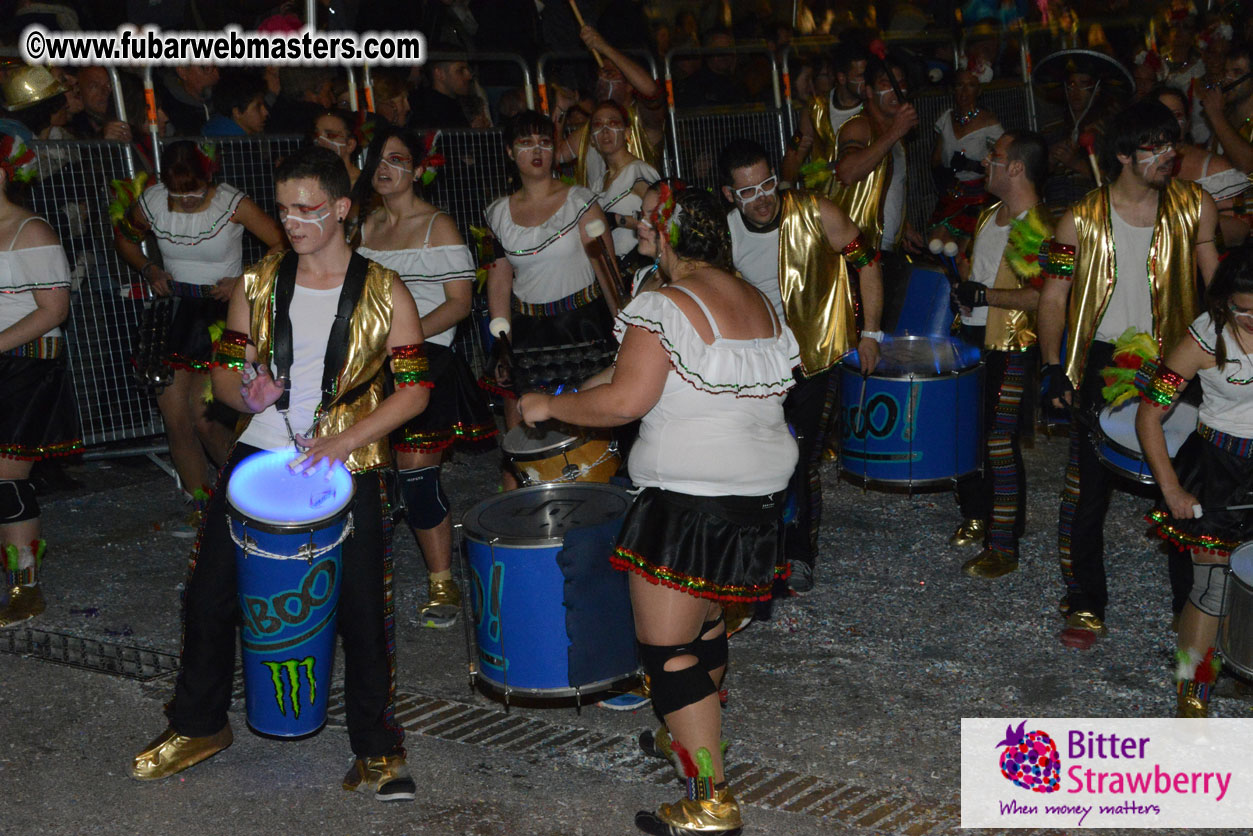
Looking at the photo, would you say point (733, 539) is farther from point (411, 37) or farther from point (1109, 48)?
point (1109, 48)

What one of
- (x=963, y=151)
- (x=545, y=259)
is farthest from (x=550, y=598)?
(x=963, y=151)

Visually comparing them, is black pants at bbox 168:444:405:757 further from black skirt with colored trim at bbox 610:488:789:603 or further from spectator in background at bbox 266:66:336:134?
spectator in background at bbox 266:66:336:134

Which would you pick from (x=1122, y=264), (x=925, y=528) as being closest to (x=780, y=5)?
(x=925, y=528)

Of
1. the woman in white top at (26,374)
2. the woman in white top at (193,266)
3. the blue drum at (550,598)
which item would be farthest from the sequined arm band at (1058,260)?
the woman in white top at (26,374)

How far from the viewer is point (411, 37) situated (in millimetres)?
9477

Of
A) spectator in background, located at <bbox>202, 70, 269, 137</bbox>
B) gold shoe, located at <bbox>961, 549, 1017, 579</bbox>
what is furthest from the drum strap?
spectator in background, located at <bbox>202, 70, 269, 137</bbox>

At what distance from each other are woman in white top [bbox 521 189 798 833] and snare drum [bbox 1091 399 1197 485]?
1.42m

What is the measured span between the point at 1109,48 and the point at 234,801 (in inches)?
456

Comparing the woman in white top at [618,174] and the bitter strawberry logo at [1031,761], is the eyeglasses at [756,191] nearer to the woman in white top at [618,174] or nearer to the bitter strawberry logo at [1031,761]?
the woman in white top at [618,174]

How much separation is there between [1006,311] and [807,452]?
104 centimetres

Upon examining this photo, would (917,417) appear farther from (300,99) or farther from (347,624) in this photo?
(300,99)

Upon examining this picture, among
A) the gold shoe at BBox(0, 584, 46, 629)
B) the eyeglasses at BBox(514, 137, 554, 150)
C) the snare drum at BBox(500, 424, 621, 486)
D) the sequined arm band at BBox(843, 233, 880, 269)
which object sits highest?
the eyeglasses at BBox(514, 137, 554, 150)

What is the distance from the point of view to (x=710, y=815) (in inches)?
151

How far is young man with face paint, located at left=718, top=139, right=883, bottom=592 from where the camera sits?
5543 mm
